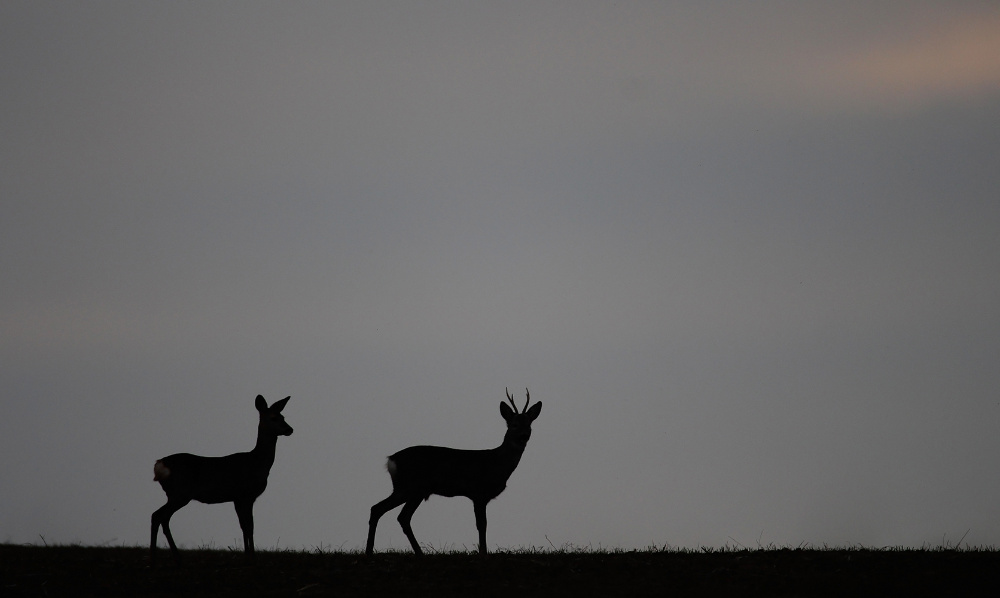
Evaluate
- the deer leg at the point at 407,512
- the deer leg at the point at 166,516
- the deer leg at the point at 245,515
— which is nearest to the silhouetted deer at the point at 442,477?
the deer leg at the point at 407,512

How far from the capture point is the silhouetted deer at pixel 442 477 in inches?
726

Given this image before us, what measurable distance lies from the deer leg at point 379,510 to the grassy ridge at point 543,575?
120 centimetres

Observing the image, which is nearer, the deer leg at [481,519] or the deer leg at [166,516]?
the deer leg at [166,516]

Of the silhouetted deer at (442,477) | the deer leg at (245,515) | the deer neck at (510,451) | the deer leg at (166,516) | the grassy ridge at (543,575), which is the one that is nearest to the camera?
the grassy ridge at (543,575)

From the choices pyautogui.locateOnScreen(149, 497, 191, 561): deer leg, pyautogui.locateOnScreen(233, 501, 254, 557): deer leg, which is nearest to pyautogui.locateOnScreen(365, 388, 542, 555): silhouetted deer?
pyautogui.locateOnScreen(233, 501, 254, 557): deer leg

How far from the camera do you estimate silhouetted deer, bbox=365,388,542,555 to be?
1844 cm

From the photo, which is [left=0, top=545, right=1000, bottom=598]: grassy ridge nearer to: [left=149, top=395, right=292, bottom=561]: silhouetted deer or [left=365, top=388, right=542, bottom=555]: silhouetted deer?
[left=149, top=395, right=292, bottom=561]: silhouetted deer

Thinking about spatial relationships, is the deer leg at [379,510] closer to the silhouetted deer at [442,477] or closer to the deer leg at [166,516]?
the silhouetted deer at [442,477]

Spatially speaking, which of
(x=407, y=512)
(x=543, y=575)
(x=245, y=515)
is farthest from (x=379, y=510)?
(x=543, y=575)

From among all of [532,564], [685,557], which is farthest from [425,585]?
[685,557]

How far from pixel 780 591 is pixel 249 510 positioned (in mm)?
8055

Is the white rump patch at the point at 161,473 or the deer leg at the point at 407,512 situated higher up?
the white rump patch at the point at 161,473

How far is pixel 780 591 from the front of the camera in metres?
13.6

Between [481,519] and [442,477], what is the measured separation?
0.88 meters
